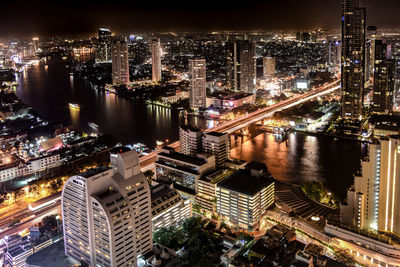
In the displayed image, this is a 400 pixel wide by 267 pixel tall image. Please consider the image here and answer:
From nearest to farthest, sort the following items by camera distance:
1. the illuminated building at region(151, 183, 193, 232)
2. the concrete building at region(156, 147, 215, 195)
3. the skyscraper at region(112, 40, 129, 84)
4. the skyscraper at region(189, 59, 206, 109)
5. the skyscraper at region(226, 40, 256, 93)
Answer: the illuminated building at region(151, 183, 193, 232) < the concrete building at region(156, 147, 215, 195) < the skyscraper at region(189, 59, 206, 109) < the skyscraper at region(226, 40, 256, 93) < the skyscraper at region(112, 40, 129, 84)

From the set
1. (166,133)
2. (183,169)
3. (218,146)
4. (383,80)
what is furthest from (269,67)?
(183,169)

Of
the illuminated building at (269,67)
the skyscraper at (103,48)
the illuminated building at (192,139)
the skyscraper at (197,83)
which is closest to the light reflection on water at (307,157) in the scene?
the illuminated building at (192,139)

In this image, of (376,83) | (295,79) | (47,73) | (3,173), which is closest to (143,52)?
(47,73)

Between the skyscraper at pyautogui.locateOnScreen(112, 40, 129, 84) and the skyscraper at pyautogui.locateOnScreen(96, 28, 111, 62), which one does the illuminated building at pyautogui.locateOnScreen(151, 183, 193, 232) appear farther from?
the skyscraper at pyautogui.locateOnScreen(96, 28, 111, 62)

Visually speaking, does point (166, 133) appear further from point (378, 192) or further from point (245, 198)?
point (378, 192)

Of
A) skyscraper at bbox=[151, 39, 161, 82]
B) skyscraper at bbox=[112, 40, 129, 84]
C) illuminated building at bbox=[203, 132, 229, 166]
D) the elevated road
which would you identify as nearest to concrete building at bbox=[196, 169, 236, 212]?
illuminated building at bbox=[203, 132, 229, 166]

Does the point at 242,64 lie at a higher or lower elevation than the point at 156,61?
lower
